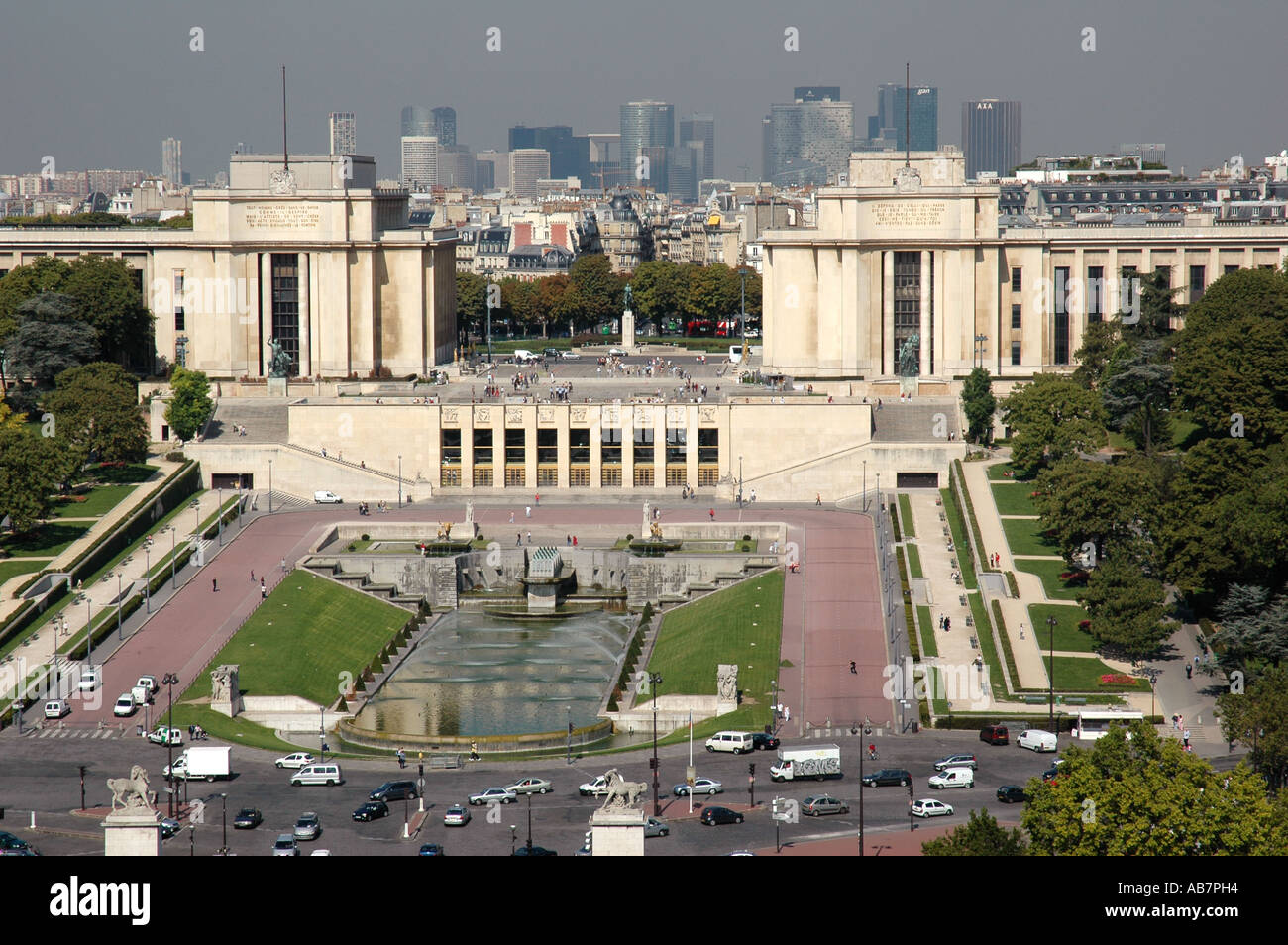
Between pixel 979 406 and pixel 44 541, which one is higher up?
pixel 979 406

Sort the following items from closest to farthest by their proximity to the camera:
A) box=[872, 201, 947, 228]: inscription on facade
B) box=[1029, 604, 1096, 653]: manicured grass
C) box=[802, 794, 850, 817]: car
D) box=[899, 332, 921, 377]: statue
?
box=[802, 794, 850, 817]: car, box=[1029, 604, 1096, 653]: manicured grass, box=[899, 332, 921, 377]: statue, box=[872, 201, 947, 228]: inscription on facade

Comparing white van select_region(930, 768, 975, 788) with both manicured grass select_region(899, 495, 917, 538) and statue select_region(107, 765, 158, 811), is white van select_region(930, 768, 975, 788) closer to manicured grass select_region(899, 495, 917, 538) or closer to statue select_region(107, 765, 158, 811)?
statue select_region(107, 765, 158, 811)

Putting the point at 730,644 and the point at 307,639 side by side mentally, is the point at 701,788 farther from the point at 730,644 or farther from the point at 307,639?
the point at 307,639

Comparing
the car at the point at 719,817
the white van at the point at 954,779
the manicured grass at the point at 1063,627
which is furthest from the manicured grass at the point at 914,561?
the car at the point at 719,817

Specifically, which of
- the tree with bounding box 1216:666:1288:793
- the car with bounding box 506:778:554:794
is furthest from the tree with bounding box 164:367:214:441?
the tree with bounding box 1216:666:1288:793

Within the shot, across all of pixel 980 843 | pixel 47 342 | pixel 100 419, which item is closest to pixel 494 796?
pixel 980 843
